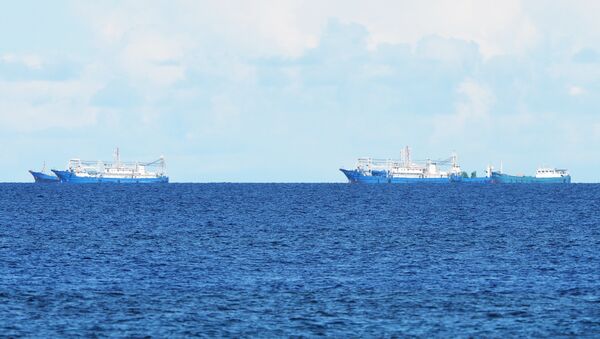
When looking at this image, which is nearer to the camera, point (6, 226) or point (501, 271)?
point (501, 271)

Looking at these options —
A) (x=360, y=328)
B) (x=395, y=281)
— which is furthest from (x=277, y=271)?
(x=360, y=328)

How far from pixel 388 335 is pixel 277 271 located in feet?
68.1

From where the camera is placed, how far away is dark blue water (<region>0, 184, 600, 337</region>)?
41500mm

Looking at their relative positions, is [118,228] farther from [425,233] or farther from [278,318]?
[278,318]

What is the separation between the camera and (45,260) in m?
65.1

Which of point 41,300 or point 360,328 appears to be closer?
point 360,328

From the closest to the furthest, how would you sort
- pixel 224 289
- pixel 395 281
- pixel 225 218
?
pixel 224 289
pixel 395 281
pixel 225 218

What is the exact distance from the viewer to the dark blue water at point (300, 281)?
41500 mm

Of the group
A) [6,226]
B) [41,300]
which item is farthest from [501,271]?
[6,226]

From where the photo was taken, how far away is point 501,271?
59438mm

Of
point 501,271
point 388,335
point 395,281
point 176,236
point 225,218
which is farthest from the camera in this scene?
point 225,218

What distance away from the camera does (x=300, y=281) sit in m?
54.6

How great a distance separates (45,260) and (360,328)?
3138 centimetres

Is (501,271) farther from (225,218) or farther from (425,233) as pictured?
(225,218)
